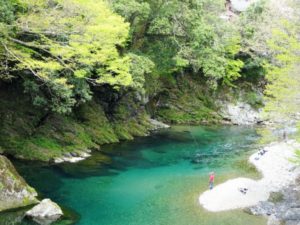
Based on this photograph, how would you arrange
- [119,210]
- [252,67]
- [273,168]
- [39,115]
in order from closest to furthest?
1. [119,210]
2. [273,168]
3. [39,115]
4. [252,67]

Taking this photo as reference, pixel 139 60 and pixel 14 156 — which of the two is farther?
pixel 139 60

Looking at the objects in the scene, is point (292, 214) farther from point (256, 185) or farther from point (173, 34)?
point (173, 34)

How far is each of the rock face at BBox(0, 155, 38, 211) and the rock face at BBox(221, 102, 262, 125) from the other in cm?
3404

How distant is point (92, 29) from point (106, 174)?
10.0 m

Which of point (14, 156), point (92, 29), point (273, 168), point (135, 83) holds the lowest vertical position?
point (14, 156)

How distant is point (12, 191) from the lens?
71.6 ft

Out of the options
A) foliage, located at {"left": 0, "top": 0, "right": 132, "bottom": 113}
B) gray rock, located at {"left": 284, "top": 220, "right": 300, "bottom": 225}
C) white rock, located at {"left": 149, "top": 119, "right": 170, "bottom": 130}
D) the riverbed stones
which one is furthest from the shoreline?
white rock, located at {"left": 149, "top": 119, "right": 170, "bottom": 130}

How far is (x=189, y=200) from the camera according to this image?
951 inches

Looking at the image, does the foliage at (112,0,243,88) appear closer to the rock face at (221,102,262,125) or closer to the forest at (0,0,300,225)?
the forest at (0,0,300,225)

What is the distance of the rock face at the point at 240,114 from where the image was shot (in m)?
52.8

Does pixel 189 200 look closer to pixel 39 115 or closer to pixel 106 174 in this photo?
pixel 106 174

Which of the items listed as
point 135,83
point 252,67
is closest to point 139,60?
point 135,83

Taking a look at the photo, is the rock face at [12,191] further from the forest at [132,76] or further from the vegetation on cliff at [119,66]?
the vegetation on cliff at [119,66]

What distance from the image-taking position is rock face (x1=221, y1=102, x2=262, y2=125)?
52.8 meters
